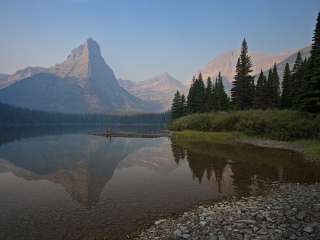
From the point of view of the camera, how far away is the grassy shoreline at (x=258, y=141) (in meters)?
39.8

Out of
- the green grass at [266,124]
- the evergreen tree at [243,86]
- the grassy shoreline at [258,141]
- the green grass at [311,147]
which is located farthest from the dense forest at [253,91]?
the green grass at [311,147]

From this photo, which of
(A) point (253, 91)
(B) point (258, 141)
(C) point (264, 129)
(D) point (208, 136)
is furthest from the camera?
(A) point (253, 91)

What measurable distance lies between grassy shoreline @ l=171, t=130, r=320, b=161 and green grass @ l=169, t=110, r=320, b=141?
1668 millimetres

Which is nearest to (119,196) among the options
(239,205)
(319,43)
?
(239,205)

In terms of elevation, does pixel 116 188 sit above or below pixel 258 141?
below

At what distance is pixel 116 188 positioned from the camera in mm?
24172

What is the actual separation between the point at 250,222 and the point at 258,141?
149 feet

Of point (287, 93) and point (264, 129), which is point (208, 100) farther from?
point (264, 129)

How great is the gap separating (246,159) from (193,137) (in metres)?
39.4

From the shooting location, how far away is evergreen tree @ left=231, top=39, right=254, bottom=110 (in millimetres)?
88438

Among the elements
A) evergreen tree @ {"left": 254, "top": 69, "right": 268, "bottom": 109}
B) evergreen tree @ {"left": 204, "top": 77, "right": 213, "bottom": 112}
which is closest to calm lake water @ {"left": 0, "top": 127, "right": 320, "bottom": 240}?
evergreen tree @ {"left": 254, "top": 69, "right": 268, "bottom": 109}

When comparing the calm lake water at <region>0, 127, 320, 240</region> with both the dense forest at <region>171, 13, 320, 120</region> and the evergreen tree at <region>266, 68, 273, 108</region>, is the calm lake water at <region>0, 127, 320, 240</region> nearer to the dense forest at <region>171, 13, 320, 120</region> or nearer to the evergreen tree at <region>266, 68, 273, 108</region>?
the dense forest at <region>171, 13, 320, 120</region>

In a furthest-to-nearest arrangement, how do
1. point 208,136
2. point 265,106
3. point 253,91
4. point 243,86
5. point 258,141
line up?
1. point 253,91
2. point 243,86
3. point 265,106
4. point 208,136
5. point 258,141

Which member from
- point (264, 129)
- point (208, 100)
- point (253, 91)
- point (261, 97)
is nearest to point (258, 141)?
point (264, 129)
